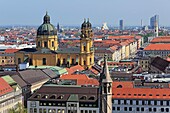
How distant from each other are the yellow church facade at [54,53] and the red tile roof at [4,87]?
45.2 m

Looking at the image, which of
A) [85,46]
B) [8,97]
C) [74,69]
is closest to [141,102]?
[8,97]

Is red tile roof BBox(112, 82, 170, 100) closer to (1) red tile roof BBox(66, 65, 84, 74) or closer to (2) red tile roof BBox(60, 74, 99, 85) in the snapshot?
(2) red tile roof BBox(60, 74, 99, 85)

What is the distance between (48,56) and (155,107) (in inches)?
2298

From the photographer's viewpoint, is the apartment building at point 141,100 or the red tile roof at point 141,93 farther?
the red tile roof at point 141,93

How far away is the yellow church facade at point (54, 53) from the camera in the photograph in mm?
132125

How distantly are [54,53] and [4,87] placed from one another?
47644 millimetres

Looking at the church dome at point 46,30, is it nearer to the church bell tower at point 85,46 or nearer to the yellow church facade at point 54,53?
the yellow church facade at point 54,53

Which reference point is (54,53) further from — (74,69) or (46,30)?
(74,69)

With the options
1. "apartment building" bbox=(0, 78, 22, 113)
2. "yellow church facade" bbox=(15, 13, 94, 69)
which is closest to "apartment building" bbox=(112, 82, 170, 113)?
"apartment building" bbox=(0, 78, 22, 113)

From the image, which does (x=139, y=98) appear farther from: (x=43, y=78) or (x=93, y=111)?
(x=43, y=78)

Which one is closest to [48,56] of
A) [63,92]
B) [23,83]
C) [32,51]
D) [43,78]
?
[32,51]

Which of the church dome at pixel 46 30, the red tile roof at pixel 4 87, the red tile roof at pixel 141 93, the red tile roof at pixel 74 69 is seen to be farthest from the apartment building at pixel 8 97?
the church dome at pixel 46 30

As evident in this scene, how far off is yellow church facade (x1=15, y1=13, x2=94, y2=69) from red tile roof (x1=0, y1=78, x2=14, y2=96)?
4522 centimetres

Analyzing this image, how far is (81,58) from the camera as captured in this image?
132 meters
